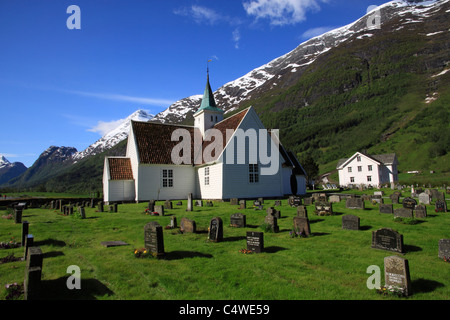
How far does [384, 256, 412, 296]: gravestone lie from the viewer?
20.8 feet

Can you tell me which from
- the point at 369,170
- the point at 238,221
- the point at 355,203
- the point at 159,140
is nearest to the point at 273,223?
the point at 238,221

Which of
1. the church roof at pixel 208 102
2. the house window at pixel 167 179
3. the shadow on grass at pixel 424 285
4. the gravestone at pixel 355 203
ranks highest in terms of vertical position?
the church roof at pixel 208 102

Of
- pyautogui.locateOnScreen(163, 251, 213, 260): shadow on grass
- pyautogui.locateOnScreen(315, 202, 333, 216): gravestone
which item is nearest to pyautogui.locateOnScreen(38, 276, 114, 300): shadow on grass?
pyautogui.locateOnScreen(163, 251, 213, 260): shadow on grass

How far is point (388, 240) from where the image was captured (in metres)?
9.77

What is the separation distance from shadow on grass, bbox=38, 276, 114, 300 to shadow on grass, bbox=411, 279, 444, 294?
23.4 feet

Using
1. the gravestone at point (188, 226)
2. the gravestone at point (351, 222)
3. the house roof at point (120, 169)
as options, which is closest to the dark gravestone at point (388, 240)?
the gravestone at point (351, 222)

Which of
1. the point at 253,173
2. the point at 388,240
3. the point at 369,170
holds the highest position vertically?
the point at 369,170

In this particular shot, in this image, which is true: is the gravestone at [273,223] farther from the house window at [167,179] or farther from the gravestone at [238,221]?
the house window at [167,179]

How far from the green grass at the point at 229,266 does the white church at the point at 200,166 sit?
13.9m

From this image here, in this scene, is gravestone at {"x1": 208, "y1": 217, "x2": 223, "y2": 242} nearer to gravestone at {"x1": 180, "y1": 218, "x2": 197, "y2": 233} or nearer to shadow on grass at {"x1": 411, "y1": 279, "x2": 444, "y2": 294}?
gravestone at {"x1": 180, "y1": 218, "x2": 197, "y2": 233}

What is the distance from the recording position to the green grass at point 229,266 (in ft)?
20.9

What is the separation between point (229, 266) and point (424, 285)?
494 cm

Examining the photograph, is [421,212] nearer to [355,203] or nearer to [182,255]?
[355,203]

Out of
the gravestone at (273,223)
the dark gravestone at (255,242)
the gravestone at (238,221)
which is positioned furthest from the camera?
the gravestone at (238,221)
